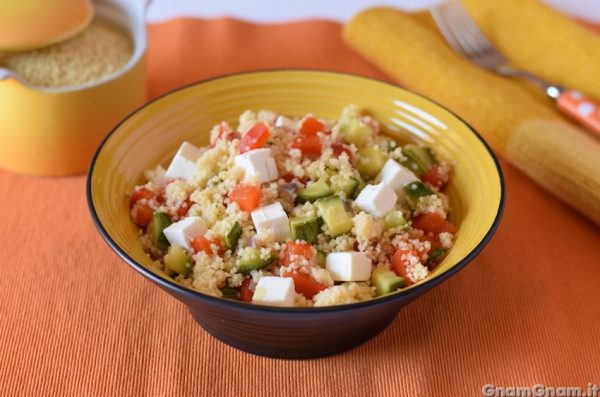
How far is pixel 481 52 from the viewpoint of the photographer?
2.47 metres

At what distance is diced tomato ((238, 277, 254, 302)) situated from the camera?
4.78ft

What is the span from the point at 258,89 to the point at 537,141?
0.76m

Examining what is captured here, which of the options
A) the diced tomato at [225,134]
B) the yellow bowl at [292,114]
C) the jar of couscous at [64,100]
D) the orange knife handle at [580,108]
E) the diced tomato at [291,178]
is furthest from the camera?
the orange knife handle at [580,108]

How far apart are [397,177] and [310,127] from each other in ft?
0.88

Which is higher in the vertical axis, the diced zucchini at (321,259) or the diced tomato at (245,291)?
the diced zucchini at (321,259)

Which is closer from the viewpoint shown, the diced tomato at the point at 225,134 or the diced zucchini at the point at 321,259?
the diced zucchini at the point at 321,259

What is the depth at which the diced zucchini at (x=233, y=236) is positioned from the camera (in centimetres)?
152

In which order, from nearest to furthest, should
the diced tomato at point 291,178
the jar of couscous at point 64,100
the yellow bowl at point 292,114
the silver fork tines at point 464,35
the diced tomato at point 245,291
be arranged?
the yellow bowl at point 292,114
the diced tomato at point 245,291
the diced tomato at point 291,178
the jar of couscous at point 64,100
the silver fork tines at point 464,35

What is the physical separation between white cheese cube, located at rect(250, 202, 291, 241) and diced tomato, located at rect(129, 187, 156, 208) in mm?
282

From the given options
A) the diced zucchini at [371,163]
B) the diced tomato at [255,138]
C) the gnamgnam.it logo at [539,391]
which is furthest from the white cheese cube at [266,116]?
the gnamgnam.it logo at [539,391]

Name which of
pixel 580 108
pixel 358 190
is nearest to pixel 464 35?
pixel 580 108

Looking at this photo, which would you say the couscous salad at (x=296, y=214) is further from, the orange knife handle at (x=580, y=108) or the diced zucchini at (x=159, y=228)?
the orange knife handle at (x=580, y=108)

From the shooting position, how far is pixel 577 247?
1885 mm

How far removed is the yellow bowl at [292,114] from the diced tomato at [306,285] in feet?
0.27
